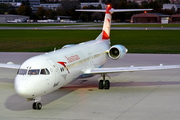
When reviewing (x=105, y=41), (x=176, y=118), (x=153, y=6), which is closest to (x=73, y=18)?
(x=153, y=6)

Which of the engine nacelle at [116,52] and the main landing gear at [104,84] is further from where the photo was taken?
the engine nacelle at [116,52]

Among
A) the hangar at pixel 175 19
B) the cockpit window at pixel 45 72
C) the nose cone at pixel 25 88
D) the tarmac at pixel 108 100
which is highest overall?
the cockpit window at pixel 45 72

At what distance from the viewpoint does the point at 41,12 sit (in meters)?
198

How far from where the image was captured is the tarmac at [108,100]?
16.5 m

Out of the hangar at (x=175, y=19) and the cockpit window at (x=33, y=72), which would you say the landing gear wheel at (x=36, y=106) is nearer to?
the cockpit window at (x=33, y=72)

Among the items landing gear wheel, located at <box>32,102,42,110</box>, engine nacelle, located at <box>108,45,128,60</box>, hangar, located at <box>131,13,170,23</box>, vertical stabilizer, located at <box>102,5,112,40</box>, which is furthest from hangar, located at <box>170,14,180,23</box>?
landing gear wheel, located at <box>32,102,42,110</box>

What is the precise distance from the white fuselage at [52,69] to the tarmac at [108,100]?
102 centimetres

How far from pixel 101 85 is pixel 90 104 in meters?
3.58

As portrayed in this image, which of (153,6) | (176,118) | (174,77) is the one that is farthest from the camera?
(153,6)

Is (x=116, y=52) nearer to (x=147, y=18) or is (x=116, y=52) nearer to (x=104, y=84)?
(x=104, y=84)

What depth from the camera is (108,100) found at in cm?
1923

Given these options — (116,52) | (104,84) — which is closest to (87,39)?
(116,52)

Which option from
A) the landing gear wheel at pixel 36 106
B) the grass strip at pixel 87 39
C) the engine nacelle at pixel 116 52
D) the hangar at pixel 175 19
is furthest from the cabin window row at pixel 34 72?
the hangar at pixel 175 19

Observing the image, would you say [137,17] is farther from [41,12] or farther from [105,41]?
[105,41]
